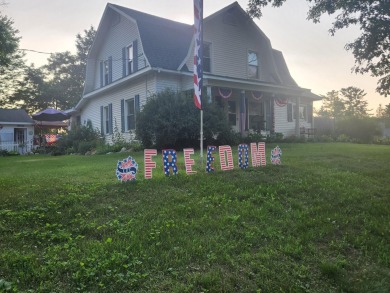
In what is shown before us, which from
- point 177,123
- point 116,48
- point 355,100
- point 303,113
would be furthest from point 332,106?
point 177,123

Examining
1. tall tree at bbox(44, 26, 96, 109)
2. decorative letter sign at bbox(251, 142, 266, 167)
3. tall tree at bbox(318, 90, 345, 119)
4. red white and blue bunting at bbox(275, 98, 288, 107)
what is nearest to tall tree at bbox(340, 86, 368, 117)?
tall tree at bbox(318, 90, 345, 119)

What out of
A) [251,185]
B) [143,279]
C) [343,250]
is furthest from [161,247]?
[251,185]

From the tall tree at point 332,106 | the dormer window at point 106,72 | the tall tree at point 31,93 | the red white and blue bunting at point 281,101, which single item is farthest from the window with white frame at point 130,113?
the tall tree at point 332,106

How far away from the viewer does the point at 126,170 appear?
575 centimetres

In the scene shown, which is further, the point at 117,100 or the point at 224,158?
the point at 117,100

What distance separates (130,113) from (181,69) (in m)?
3.71

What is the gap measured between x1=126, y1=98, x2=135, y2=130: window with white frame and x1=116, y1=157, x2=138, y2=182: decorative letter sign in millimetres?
11189

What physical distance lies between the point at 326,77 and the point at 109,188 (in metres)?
13.4

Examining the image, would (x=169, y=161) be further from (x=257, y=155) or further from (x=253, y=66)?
(x=253, y=66)

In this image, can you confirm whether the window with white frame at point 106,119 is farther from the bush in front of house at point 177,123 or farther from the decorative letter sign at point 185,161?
the decorative letter sign at point 185,161

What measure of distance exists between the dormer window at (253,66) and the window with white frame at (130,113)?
646cm

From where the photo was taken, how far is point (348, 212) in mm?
5082

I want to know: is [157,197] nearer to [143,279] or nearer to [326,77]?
[143,279]

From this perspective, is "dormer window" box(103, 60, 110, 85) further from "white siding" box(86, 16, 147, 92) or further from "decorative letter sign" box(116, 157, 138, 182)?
"decorative letter sign" box(116, 157, 138, 182)
